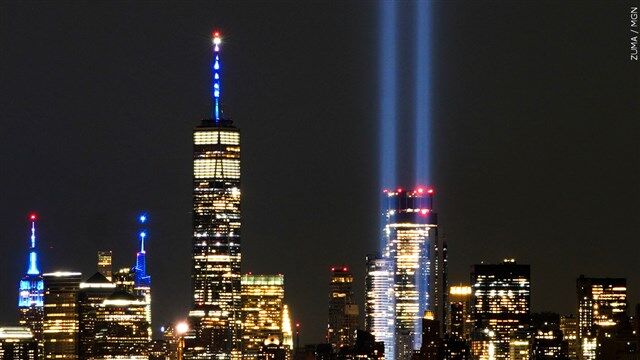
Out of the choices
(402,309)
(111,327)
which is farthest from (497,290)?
(111,327)

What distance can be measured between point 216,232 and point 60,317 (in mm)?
13064

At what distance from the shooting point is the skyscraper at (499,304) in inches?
5217

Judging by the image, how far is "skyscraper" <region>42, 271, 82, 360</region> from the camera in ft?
465

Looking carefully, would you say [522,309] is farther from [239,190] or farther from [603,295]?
[239,190]

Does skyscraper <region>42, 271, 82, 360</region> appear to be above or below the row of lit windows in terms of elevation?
below

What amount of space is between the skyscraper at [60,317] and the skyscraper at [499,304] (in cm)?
2650

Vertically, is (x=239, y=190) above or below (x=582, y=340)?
above

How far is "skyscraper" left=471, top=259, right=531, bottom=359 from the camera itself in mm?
132500

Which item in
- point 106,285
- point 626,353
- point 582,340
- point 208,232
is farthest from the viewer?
point 106,285

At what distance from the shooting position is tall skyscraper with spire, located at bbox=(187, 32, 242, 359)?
13938cm

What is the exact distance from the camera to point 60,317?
5753 inches

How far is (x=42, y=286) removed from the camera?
150125mm

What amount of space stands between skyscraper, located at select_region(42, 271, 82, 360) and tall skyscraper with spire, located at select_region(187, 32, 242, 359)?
27.8 feet

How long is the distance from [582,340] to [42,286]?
130ft
